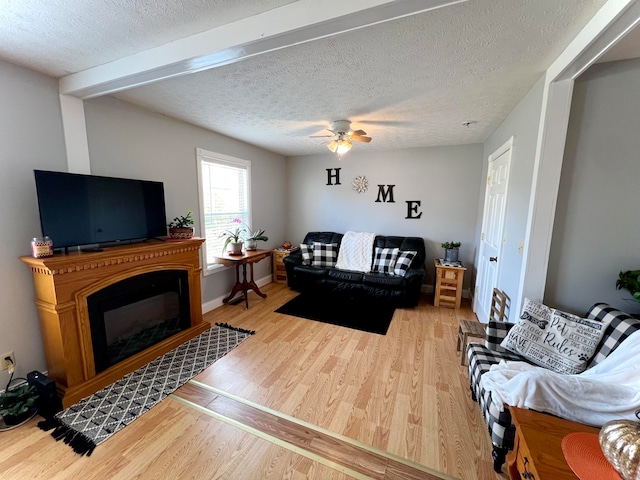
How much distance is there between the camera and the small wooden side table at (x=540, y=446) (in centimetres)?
91

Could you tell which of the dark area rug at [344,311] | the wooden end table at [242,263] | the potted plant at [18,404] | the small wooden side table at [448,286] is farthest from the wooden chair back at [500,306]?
the potted plant at [18,404]

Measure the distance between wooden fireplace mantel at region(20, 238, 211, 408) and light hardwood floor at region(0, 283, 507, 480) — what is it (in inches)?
12.9

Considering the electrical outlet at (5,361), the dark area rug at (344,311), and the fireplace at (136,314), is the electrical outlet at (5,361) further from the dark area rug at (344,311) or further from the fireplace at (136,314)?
the dark area rug at (344,311)

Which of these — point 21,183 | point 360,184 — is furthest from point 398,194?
point 21,183

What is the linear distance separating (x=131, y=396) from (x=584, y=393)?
9.12 feet

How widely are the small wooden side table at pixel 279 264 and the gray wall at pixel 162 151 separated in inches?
23.8

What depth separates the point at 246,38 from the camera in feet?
4.29

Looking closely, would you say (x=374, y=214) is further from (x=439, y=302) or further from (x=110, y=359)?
(x=110, y=359)

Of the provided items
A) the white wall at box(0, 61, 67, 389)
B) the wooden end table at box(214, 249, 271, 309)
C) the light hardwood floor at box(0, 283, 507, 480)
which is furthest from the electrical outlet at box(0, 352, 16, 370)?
the wooden end table at box(214, 249, 271, 309)

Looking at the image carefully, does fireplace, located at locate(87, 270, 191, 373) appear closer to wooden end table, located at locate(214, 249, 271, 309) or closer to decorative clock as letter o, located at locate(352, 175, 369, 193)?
wooden end table, located at locate(214, 249, 271, 309)

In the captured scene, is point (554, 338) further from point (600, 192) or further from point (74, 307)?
point (74, 307)

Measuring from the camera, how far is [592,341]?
5.00ft

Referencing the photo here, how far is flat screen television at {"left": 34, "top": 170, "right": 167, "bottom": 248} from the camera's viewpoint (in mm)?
1812

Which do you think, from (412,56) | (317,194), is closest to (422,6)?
(412,56)
